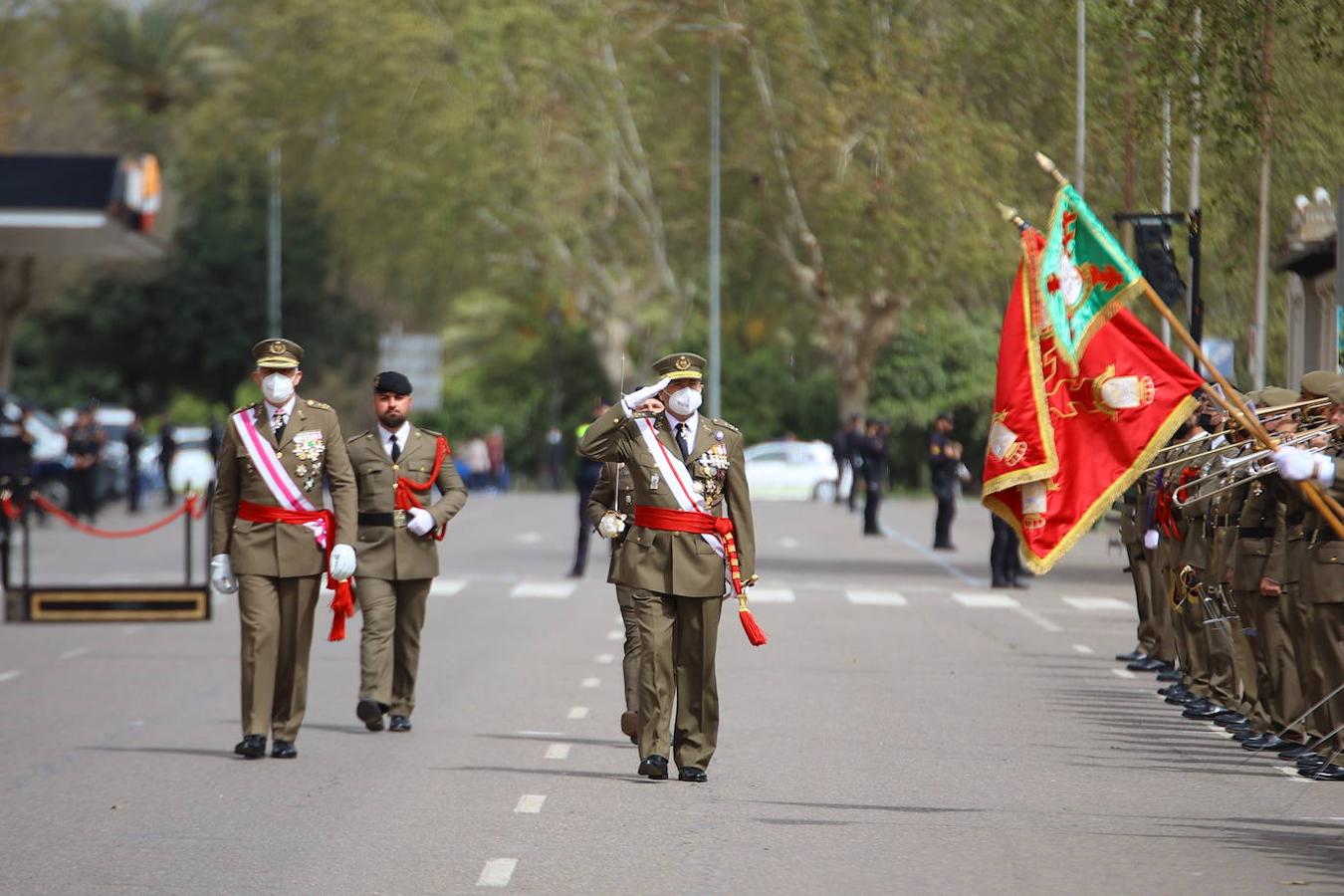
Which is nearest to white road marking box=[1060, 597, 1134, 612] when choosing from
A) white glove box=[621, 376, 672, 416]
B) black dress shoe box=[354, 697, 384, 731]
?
black dress shoe box=[354, 697, 384, 731]

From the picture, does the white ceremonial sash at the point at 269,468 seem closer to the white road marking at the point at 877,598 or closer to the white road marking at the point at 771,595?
the white road marking at the point at 771,595

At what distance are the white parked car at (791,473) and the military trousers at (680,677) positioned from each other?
43.8m

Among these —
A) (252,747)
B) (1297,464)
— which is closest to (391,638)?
(252,747)

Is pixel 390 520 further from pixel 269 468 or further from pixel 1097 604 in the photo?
pixel 1097 604

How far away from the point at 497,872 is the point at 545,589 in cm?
1627

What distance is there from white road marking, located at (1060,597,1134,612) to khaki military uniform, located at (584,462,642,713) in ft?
38.3

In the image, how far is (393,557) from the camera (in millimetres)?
13188

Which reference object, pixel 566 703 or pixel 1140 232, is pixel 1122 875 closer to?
pixel 566 703

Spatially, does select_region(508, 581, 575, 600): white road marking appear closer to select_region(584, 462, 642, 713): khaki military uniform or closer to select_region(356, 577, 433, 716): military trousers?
select_region(356, 577, 433, 716): military trousers

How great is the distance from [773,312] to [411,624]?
2212 inches

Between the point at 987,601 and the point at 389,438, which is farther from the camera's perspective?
the point at 987,601

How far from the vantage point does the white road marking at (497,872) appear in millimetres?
8508

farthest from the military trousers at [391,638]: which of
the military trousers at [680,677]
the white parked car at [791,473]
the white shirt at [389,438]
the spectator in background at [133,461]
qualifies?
the white parked car at [791,473]

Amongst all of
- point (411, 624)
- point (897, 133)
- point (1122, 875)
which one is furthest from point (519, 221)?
point (1122, 875)
